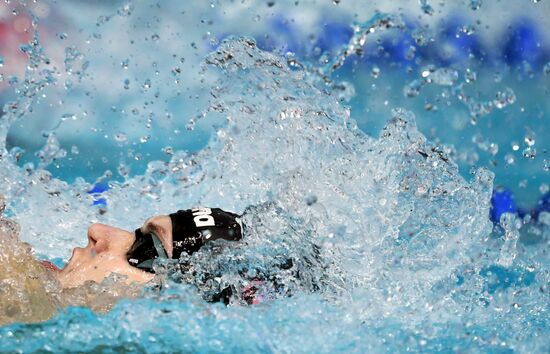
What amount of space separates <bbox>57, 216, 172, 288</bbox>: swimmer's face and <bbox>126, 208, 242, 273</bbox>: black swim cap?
17 millimetres

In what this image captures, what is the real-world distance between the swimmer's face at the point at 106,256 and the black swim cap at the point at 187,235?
0.7 inches

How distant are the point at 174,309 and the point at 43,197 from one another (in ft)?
5.55

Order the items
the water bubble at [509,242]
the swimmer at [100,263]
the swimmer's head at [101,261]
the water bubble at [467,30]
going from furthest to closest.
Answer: the water bubble at [467,30], the water bubble at [509,242], the swimmer's head at [101,261], the swimmer at [100,263]

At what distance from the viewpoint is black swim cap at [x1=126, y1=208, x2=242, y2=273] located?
1.98 meters

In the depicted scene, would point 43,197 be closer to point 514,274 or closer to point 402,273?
point 402,273

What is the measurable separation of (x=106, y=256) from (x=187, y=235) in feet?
0.76

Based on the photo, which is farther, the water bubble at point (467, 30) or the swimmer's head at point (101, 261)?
the water bubble at point (467, 30)

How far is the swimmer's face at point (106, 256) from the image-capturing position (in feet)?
6.37

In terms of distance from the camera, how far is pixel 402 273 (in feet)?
6.95

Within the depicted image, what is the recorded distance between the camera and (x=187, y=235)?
1993mm

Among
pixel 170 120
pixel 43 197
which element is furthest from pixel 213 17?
pixel 43 197

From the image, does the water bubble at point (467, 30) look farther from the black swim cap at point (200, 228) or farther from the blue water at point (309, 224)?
the black swim cap at point (200, 228)

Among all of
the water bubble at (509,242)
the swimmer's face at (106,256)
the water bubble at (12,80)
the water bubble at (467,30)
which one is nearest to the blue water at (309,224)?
the water bubble at (509,242)

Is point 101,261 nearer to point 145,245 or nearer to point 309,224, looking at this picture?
point 145,245
